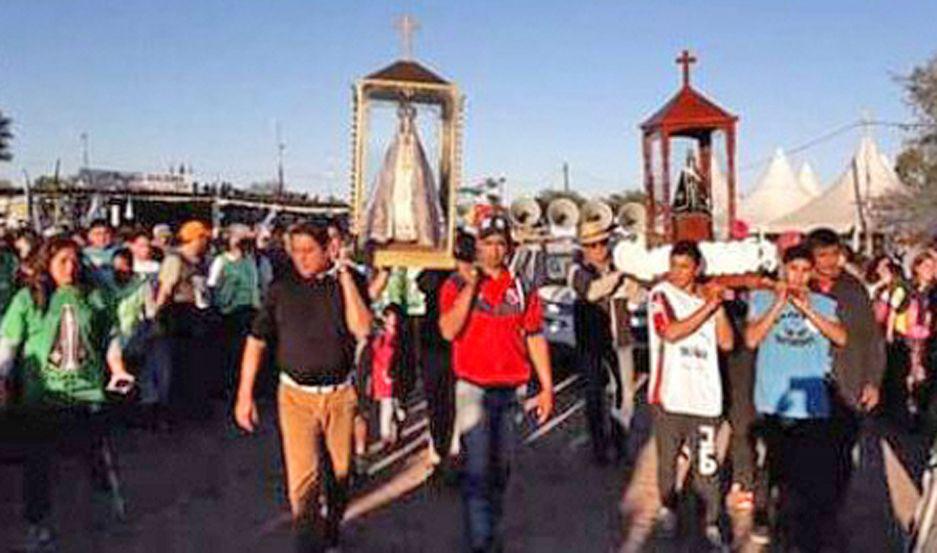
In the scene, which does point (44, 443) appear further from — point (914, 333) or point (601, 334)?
point (914, 333)

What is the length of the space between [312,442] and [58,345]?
1591mm

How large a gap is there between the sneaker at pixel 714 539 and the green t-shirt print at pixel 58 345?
3564 millimetres

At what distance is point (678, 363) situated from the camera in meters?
6.98

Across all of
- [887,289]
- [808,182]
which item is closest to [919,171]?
[808,182]

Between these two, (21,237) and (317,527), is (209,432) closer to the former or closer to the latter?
(21,237)

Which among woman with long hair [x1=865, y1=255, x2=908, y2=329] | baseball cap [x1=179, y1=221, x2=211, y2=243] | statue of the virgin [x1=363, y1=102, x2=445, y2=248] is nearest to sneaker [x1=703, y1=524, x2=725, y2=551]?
statue of the virgin [x1=363, y1=102, x2=445, y2=248]

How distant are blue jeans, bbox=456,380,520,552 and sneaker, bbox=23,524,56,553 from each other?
2.39 metres

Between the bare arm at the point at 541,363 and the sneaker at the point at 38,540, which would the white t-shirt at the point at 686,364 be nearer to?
A: the bare arm at the point at 541,363

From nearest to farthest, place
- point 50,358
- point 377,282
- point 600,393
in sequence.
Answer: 1. point 50,358
2. point 377,282
3. point 600,393

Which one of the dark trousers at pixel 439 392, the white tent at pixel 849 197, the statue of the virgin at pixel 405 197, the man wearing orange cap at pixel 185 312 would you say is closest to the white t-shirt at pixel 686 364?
the statue of the virgin at pixel 405 197

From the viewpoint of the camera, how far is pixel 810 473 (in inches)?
257

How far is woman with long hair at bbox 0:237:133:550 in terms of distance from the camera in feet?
22.6

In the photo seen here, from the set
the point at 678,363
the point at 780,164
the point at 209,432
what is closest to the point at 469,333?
the point at 678,363

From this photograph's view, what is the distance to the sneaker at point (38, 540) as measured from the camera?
22.8ft
